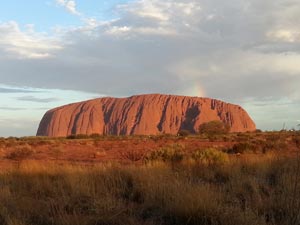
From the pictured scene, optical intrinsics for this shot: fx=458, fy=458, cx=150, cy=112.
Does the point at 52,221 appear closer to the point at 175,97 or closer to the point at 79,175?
the point at 79,175

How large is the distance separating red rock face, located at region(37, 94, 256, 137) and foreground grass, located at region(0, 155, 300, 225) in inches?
5565

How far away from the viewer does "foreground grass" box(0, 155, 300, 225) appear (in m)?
7.93

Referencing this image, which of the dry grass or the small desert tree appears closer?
the dry grass

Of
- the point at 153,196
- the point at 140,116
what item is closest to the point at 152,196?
the point at 153,196

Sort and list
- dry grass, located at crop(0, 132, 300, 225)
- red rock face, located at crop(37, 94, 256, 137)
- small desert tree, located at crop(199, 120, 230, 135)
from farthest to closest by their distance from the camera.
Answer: red rock face, located at crop(37, 94, 256, 137)
small desert tree, located at crop(199, 120, 230, 135)
dry grass, located at crop(0, 132, 300, 225)

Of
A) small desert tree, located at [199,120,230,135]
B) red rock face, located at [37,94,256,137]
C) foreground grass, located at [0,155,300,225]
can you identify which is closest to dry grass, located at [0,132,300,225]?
foreground grass, located at [0,155,300,225]

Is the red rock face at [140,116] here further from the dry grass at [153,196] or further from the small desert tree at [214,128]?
the dry grass at [153,196]

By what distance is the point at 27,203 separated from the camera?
32.4 feet

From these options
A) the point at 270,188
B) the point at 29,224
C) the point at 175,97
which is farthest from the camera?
the point at 175,97

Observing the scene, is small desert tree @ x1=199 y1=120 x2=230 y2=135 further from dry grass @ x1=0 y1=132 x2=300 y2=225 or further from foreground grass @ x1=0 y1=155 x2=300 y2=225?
foreground grass @ x1=0 y1=155 x2=300 y2=225

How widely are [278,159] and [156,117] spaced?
148853 mm

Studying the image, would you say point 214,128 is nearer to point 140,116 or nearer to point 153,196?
point 140,116

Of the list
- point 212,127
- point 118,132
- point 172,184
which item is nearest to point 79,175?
point 172,184

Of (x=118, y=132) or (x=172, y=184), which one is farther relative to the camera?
(x=118, y=132)
